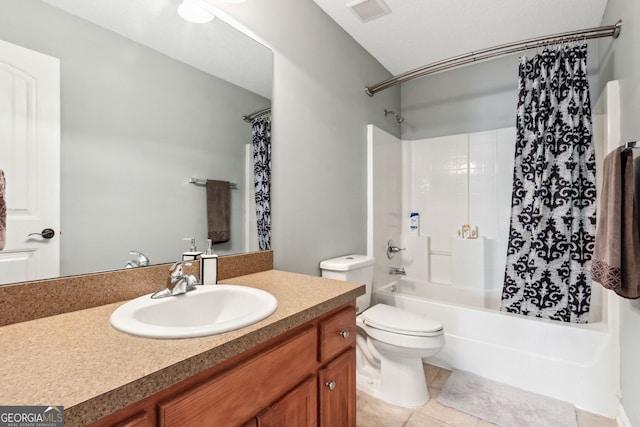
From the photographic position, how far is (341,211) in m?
2.11

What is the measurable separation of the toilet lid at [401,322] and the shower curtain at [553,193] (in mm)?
748

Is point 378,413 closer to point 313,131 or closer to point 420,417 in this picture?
point 420,417

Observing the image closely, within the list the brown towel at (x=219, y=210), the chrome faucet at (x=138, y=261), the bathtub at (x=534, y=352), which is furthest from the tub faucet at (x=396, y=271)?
the chrome faucet at (x=138, y=261)

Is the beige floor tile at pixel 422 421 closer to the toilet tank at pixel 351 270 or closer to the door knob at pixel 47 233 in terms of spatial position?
the toilet tank at pixel 351 270

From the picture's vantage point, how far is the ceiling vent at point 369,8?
6.11 ft

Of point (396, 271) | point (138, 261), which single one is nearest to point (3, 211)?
point (138, 261)

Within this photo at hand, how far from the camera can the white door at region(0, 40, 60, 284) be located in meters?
0.81

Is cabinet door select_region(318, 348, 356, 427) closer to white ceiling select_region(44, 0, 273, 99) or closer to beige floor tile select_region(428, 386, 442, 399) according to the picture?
beige floor tile select_region(428, 386, 442, 399)

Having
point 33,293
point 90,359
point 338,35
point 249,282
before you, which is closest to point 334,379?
point 249,282

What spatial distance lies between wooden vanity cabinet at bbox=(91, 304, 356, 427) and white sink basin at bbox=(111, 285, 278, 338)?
0.09 meters

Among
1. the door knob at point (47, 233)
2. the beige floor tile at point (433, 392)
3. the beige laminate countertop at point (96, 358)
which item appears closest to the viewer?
the beige laminate countertop at point (96, 358)

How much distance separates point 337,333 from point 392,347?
2.52 ft

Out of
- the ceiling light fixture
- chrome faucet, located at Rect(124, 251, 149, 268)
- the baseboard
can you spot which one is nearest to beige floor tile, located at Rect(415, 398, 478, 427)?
the baseboard

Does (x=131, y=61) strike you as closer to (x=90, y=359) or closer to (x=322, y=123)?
(x=90, y=359)
